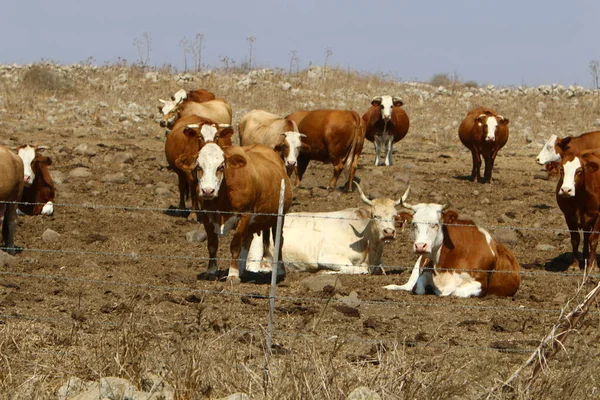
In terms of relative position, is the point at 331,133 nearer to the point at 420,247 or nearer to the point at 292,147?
the point at 292,147

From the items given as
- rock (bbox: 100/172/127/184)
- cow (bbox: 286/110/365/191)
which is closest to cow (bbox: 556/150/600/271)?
cow (bbox: 286/110/365/191)

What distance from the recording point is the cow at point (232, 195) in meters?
11.5

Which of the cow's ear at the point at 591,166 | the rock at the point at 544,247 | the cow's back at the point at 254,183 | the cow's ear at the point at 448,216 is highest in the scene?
the cow's ear at the point at 591,166

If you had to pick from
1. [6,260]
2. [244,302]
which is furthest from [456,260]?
[6,260]

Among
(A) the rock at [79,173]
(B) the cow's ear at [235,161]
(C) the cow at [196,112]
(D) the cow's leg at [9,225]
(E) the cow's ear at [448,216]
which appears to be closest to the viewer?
(B) the cow's ear at [235,161]

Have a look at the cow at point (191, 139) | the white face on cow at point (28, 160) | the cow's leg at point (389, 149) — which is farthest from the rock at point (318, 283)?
the cow's leg at point (389, 149)

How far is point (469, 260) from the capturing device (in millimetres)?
11641

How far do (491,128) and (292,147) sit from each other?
4.88 meters

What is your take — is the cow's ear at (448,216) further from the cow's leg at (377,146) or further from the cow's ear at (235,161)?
the cow's leg at (377,146)

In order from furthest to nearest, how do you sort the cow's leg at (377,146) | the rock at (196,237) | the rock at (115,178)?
the cow's leg at (377,146), the rock at (115,178), the rock at (196,237)

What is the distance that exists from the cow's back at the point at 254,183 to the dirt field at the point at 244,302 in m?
0.93

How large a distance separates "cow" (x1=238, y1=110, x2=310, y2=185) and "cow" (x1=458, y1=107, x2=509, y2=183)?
3.70m

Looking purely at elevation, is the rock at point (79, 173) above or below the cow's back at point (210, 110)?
below

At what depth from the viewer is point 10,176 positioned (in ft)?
42.5
